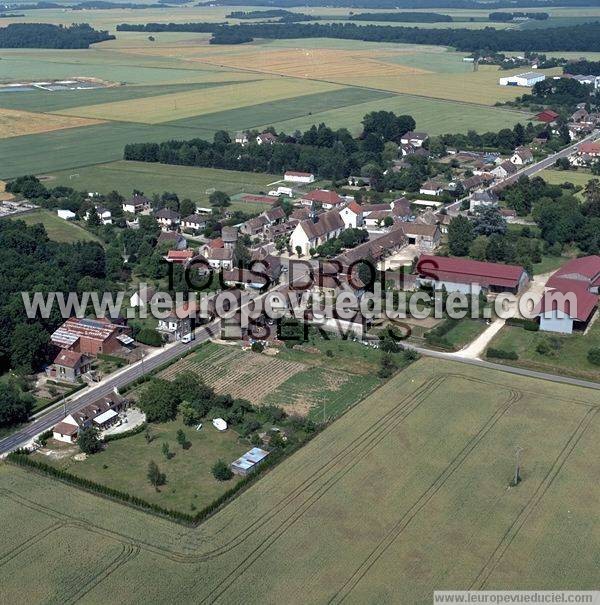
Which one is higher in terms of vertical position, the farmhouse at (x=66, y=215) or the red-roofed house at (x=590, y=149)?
the red-roofed house at (x=590, y=149)

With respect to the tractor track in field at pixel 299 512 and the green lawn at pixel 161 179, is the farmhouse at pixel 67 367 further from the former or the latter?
the green lawn at pixel 161 179

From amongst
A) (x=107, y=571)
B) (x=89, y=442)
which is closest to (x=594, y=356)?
(x=89, y=442)

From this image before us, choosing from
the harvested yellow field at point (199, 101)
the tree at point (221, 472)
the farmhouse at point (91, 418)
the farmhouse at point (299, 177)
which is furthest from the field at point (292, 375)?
the harvested yellow field at point (199, 101)

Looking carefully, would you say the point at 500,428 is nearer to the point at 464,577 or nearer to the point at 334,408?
the point at 334,408

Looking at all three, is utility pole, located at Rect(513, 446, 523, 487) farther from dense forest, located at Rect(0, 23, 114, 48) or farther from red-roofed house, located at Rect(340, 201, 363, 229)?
dense forest, located at Rect(0, 23, 114, 48)

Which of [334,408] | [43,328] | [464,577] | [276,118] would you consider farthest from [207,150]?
[464,577]
